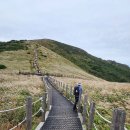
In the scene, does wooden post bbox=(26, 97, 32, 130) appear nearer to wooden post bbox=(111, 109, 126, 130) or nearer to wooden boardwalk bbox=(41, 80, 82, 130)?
wooden boardwalk bbox=(41, 80, 82, 130)

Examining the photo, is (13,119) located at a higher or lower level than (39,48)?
lower

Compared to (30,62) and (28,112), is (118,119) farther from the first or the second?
(30,62)

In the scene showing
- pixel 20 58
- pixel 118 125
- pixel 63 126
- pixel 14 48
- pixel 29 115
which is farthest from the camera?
pixel 14 48

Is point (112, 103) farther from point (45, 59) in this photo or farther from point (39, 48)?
point (39, 48)

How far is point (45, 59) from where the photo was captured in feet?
483

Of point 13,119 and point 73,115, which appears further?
point 73,115

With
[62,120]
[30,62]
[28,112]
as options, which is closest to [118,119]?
[28,112]

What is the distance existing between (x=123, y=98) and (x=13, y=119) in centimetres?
2520

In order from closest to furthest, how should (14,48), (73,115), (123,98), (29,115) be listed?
(29,115)
(73,115)
(123,98)
(14,48)

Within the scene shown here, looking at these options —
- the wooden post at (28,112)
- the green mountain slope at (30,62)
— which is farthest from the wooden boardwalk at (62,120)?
the green mountain slope at (30,62)

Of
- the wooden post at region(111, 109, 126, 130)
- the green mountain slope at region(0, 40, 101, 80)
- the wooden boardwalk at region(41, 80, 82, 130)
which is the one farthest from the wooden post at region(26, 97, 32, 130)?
the green mountain slope at region(0, 40, 101, 80)

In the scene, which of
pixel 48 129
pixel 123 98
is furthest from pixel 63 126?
pixel 123 98

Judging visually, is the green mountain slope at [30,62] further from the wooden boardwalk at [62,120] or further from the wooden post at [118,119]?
the wooden post at [118,119]

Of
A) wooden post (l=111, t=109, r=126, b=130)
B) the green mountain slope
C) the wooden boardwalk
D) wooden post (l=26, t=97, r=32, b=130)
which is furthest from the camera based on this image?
the green mountain slope
